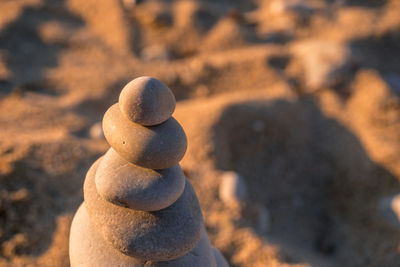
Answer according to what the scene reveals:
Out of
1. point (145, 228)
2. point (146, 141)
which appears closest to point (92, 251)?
Result: point (145, 228)

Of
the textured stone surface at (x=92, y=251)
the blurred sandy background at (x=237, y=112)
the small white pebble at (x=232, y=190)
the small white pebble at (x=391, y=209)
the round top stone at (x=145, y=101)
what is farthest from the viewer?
the small white pebble at (x=391, y=209)

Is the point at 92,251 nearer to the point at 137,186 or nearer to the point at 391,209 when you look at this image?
the point at 137,186

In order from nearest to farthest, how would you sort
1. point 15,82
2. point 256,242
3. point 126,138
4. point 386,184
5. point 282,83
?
point 126,138 < point 256,242 < point 386,184 < point 15,82 < point 282,83

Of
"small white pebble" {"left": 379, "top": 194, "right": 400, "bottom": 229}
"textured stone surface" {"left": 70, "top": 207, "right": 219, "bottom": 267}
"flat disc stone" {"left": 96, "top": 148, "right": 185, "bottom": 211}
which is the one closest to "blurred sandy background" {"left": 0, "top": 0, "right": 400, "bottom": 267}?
"small white pebble" {"left": 379, "top": 194, "right": 400, "bottom": 229}

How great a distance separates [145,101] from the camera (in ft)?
5.81

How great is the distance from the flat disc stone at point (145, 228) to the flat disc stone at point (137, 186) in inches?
5.7

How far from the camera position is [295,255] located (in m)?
3.91

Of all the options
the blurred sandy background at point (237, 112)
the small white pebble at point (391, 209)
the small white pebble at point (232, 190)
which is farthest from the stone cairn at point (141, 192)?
the small white pebble at point (391, 209)

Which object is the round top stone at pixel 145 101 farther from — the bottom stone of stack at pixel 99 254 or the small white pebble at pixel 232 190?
the small white pebble at pixel 232 190

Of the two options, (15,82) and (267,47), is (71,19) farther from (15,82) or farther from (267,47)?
(267,47)

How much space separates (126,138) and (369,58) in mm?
6673

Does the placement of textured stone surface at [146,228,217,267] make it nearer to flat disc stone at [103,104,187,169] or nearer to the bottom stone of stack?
the bottom stone of stack

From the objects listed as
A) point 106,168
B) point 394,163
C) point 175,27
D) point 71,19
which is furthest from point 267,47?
point 106,168

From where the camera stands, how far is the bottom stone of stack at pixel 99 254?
2.31 m
